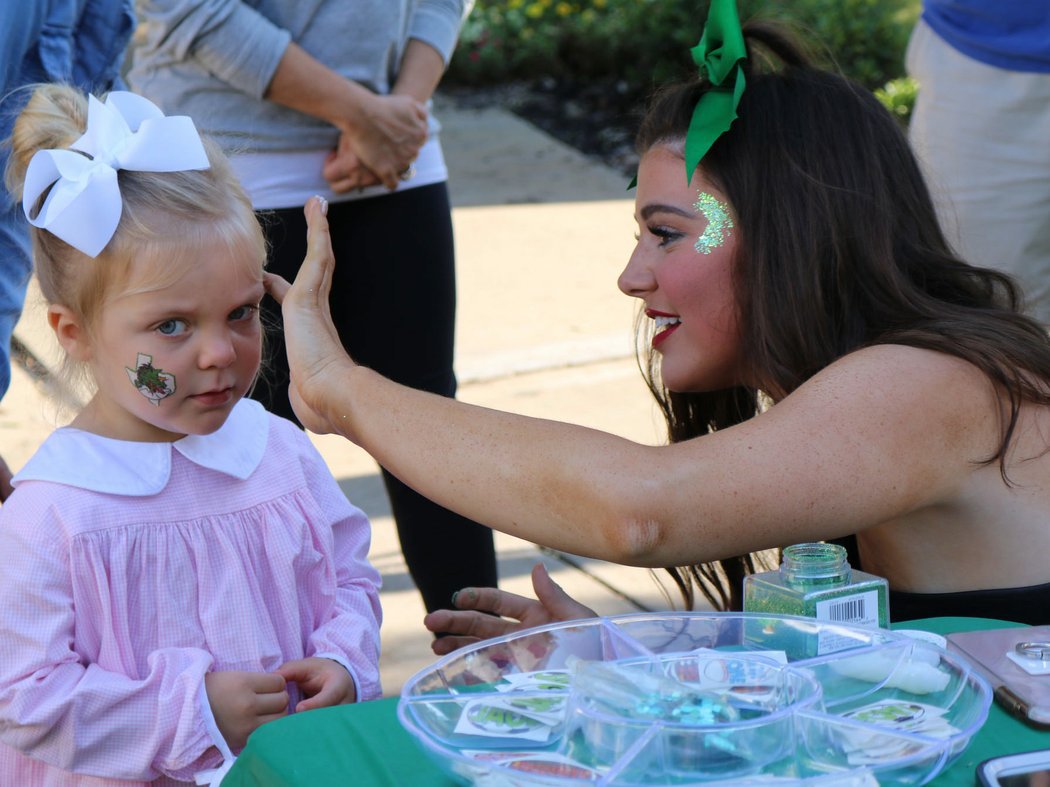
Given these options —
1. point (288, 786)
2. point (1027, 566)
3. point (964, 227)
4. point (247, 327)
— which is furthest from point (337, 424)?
point (964, 227)

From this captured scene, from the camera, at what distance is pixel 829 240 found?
2051 mm

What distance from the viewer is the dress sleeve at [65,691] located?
1.78 meters

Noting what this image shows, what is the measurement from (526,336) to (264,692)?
4147 millimetres

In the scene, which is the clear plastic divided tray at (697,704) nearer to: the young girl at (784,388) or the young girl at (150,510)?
the young girl at (784,388)

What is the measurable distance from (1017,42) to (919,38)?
1.17 feet

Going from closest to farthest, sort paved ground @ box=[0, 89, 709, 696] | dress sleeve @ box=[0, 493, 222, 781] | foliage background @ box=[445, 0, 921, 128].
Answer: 1. dress sleeve @ box=[0, 493, 222, 781]
2. paved ground @ box=[0, 89, 709, 696]
3. foliage background @ box=[445, 0, 921, 128]

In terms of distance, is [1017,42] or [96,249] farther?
[1017,42]

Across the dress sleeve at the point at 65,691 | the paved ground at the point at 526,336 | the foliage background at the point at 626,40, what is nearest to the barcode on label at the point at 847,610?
the dress sleeve at the point at 65,691

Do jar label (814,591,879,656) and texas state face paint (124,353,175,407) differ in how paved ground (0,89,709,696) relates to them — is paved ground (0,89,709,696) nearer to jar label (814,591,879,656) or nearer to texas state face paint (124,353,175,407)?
texas state face paint (124,353,175,407)

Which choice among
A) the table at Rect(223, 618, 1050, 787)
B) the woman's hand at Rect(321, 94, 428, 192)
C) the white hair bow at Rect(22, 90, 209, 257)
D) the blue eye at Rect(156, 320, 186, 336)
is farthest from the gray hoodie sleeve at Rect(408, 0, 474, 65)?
the table at Rect(223, 618, 1050, 787)

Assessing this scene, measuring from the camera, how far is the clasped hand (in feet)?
6.06

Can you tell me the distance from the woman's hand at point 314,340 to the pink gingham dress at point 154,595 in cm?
21

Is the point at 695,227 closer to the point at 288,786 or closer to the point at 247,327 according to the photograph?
the point at 247,327

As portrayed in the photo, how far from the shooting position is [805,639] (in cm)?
147
